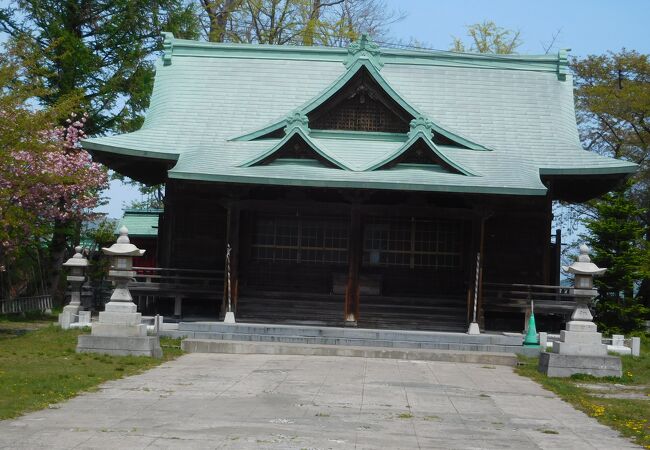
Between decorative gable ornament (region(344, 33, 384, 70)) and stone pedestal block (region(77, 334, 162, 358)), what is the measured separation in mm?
10521

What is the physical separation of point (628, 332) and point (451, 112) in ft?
28.4

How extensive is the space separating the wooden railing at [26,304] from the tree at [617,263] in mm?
18350

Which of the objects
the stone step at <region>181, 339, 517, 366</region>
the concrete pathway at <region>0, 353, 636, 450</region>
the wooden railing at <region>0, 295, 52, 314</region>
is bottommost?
the concrete pathway at <region>0, 353, 636, 450</region>

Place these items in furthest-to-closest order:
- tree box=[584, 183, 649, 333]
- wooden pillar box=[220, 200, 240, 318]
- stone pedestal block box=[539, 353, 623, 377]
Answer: tree box=[584, 183, 649, 333], wooden pillar box=[220, 200, 240, 318], stone pedestal block box=[539, 353, 623, 377]

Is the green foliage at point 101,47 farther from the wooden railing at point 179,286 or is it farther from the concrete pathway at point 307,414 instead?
the concrete pathway at point 307,414

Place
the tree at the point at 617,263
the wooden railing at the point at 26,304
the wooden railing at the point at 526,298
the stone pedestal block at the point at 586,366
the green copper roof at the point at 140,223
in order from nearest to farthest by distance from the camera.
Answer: the stone pedestal block at the point at 586,366 → the wooden railing at the point at 526,298 → the tree at the point at 617,263 → the wooden railing at the point at 26,304 → the green copper roof at the point at 140,223

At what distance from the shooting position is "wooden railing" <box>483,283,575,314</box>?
77.6 ft

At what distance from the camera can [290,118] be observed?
24.3 m

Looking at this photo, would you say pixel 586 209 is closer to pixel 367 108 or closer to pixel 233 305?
pixel 367 108

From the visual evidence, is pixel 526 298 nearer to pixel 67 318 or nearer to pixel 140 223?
pixel 67 318

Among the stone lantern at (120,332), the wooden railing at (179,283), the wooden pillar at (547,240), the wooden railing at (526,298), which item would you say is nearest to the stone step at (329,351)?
the stone lantern at (120,332)

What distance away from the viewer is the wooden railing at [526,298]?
23.6 metres

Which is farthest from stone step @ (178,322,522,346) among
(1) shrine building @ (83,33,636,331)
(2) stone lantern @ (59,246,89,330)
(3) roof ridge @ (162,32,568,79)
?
(3) roof ridge @ (162,32,568,79)

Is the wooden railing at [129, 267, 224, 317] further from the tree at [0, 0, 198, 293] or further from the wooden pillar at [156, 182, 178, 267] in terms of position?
the tree at [0, 0, 198, 293]
